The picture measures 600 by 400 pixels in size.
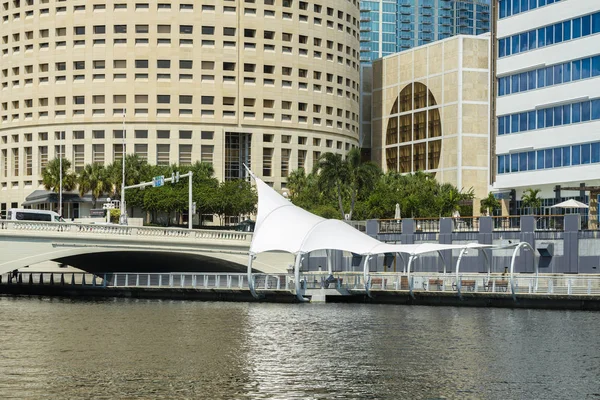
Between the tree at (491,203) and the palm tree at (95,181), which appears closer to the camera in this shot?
the tree at (491,203)

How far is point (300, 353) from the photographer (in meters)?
52.3

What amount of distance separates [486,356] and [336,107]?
428 ft

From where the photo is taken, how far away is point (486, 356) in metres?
50.5

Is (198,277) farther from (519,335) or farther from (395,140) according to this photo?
(395,140)

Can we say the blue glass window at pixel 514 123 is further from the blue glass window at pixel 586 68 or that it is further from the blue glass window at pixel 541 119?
the blue glass window at pixel 586 68

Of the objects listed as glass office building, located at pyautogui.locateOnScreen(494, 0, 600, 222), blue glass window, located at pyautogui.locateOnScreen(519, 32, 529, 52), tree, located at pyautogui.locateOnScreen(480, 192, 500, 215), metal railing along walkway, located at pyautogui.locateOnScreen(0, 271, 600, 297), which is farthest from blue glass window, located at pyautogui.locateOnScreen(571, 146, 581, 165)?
metal railing along walkway, located at pyautogui.locateOnScreen(0, 271, 600, 297)

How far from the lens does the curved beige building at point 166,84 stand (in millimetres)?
166875

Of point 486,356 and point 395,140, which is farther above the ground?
point 395,140

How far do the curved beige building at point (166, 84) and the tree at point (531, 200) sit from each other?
72.2 meters

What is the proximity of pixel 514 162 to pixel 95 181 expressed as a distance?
7019cm

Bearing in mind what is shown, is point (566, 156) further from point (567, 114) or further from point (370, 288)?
point (370, 288)

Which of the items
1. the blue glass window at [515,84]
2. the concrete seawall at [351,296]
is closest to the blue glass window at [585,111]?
the blue glass window at [515,84]

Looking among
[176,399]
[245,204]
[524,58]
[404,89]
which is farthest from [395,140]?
[176,399]

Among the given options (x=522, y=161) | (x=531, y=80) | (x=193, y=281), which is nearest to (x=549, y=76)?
(x=531, y=80)
